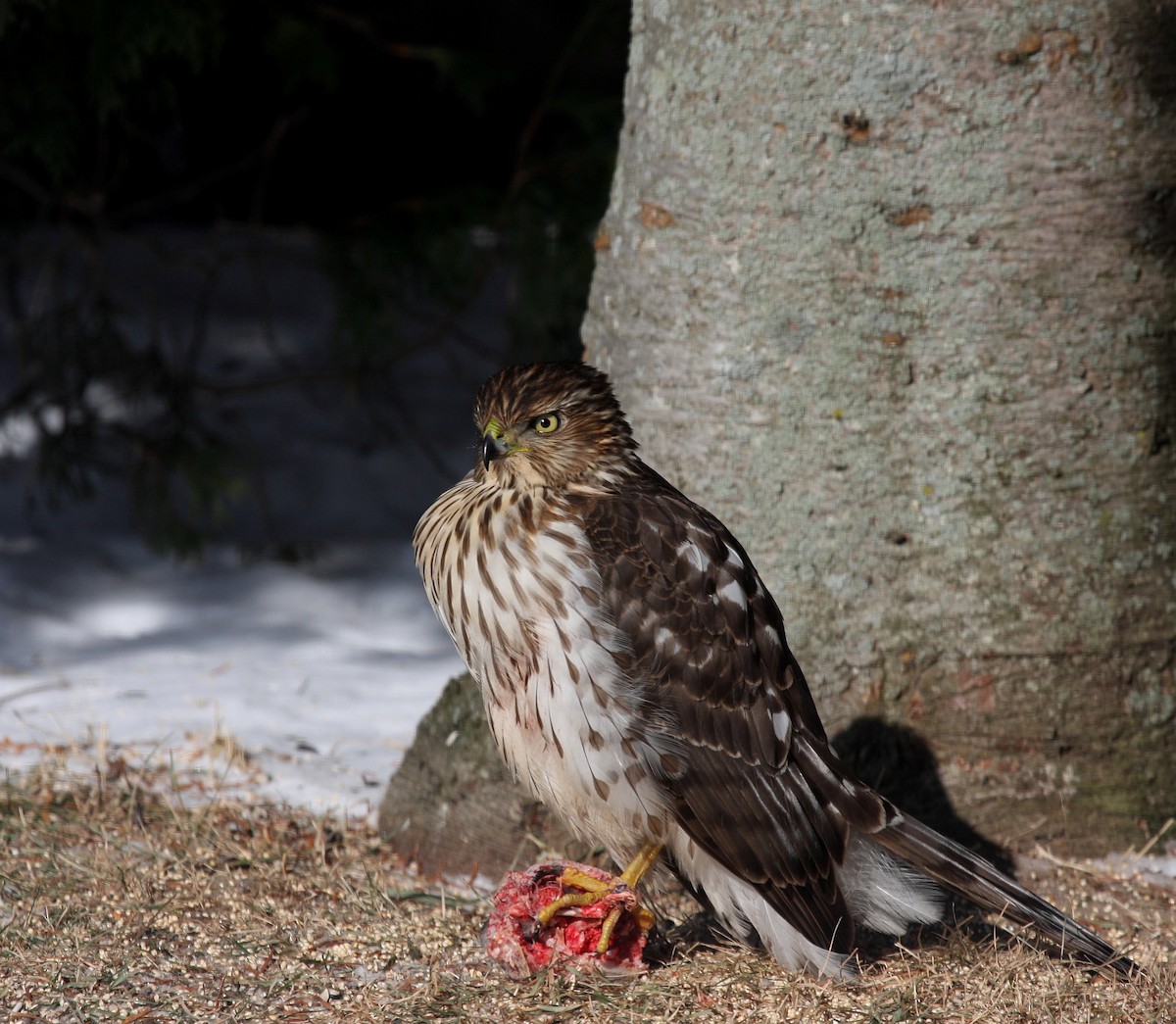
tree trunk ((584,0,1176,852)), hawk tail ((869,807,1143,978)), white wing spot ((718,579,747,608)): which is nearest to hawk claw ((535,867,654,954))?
hawk tail ((869,807,1143,978))

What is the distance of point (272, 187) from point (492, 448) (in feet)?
21.0

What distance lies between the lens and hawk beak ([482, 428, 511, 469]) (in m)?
A: 3.05

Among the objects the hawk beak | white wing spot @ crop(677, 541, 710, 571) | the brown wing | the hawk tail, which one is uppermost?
the hawk beak

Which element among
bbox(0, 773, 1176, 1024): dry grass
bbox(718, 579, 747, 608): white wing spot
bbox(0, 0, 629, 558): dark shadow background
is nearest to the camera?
bbox(0, 773, 1176, 1024): dry grass

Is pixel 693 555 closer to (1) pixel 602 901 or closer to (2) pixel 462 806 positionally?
(1) pixel 602 901

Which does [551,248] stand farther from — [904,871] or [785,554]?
[904,871]

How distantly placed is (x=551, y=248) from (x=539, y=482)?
11.3 feet

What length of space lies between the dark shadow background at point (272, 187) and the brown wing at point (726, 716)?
3012 mm

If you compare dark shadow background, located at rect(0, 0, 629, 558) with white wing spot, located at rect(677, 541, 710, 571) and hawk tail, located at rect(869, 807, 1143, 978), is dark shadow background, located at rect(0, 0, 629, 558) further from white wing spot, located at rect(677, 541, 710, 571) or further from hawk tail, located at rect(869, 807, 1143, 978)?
hawk tail, located at rect(869, 807, 1143, 978)

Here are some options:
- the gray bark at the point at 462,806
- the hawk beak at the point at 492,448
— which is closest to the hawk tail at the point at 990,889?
the gray bark at the point at 462,806

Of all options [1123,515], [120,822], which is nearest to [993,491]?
[1123,515]

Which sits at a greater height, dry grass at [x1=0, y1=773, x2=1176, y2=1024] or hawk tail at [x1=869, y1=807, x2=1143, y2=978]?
hawk tail at [x1=869, y1=807, x2=1143, y2=978]

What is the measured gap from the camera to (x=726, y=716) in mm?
3029

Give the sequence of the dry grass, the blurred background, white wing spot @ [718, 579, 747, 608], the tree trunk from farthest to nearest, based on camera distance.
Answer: the blurred background < the tree trunk < white wing spot @ [718, 579, 747, 608] < the dry grass
